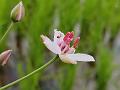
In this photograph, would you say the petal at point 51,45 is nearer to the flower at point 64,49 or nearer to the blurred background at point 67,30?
the flower at point 64,49

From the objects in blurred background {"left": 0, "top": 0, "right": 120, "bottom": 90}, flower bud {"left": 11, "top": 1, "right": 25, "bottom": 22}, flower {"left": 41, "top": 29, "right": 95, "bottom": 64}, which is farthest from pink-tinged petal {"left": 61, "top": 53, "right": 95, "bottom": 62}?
blurred background {"left": 0, "top": 0, "right": 120, "bottom": 90}

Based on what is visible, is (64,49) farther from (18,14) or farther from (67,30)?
(67,30)

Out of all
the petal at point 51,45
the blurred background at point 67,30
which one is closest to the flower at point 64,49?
the petal at point 51,45

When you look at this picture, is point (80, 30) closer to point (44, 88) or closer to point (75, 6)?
point (75, 6)

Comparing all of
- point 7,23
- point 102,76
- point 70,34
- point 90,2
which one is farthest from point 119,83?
point 70,34

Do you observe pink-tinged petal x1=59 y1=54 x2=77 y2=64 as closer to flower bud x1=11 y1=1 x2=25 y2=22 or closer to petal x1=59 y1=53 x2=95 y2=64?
petal x1=59 y1=53 x2=95 y2=64

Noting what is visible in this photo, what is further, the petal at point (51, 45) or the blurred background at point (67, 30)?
the blurred background at point (67, 30)

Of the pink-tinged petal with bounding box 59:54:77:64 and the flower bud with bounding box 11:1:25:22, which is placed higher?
the flower bud with bounding box 11:1:25:22
